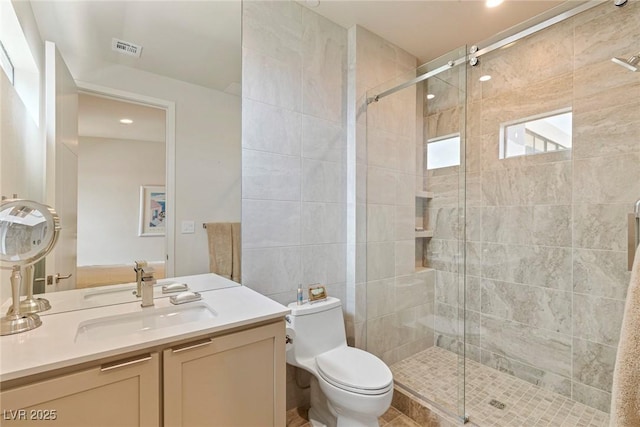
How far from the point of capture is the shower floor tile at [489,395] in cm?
176

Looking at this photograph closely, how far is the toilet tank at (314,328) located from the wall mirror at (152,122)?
2.07ft

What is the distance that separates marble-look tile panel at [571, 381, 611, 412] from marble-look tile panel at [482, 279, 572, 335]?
34cm

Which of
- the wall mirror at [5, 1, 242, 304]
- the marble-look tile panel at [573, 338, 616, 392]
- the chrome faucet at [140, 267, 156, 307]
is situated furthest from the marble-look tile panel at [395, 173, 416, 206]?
the chrome faucet at [140, 267, 156, 307]

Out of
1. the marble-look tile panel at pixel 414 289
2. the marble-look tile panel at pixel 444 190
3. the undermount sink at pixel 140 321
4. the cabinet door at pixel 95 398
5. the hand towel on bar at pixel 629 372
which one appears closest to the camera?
the hand towel on bar at pixel 629 372

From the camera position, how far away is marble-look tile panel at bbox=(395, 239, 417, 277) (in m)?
2.38

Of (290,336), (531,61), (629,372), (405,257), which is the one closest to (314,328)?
(290,336)

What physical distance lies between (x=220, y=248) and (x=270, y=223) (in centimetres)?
33

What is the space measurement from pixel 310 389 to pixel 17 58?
219cm

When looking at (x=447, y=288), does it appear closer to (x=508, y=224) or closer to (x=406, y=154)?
(x=508, y=224)

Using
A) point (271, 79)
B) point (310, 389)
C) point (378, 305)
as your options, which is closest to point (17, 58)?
point (271, 79)

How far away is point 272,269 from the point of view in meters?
1.81

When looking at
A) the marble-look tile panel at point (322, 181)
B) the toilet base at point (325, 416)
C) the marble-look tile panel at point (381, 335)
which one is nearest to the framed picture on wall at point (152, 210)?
the marble-look tile panel at point (322, 181)

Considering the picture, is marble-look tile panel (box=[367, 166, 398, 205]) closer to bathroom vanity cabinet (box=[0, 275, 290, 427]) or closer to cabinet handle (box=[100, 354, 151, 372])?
bathroom vanity cabinet (box=[0, 275, 290, 427])

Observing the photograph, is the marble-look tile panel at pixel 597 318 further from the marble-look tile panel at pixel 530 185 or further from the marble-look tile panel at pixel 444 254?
the marble-look tile panel at pixel 444 254
